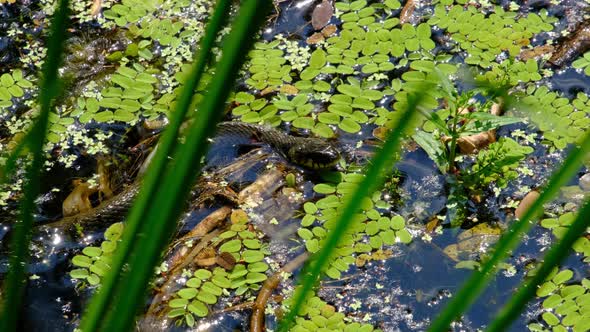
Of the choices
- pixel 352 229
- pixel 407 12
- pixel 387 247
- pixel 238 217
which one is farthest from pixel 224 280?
pixel 407 12

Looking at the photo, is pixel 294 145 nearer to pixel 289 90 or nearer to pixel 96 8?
pixel 289 90

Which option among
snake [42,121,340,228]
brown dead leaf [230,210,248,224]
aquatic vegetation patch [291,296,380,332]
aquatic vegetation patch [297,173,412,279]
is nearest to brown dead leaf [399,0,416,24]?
snake [42,121,340,228]

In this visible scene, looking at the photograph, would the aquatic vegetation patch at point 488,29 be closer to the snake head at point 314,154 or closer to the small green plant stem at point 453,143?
the small green plant stem at point 453,143

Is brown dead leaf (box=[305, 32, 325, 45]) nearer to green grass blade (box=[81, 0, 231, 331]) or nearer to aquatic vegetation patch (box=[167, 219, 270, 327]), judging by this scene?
aquatic vegetation patch (box=[167, 219, 270, 327])

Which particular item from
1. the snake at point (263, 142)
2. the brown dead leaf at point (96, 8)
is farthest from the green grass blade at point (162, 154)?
the brown dead leaf at point (96, 8)

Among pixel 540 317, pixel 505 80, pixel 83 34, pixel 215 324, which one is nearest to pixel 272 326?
pixel 215 324

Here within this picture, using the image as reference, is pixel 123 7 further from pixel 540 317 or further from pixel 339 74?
pixel 540 317
